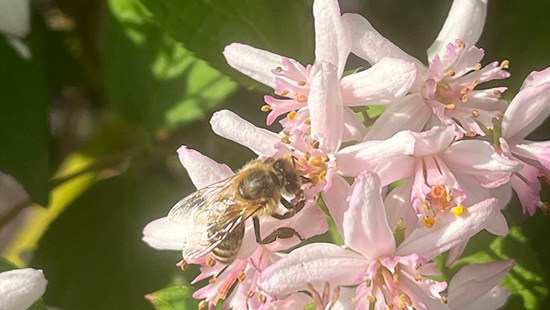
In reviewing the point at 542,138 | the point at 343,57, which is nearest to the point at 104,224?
the point at 343,57

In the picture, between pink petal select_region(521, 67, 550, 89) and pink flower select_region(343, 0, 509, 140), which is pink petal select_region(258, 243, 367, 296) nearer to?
pink flower select_region(343, 0, 509, 140)

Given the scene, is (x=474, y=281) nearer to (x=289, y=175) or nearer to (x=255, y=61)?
(x=289, y=175)

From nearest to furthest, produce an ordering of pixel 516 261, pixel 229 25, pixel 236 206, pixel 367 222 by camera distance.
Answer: pixel 367 222 → pixel 236 206 → pixel 516 261 → pixel 229 25

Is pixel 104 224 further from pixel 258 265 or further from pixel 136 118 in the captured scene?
pixel 258 265

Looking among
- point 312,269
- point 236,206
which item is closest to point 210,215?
point 236,206

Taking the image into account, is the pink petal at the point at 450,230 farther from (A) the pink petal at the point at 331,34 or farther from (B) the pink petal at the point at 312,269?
(A) the pink petal at the point at 331,34

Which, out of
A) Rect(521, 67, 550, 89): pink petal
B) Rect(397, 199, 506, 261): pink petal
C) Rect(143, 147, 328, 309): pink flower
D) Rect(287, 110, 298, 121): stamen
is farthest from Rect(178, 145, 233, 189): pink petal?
Rect(521, 67, 550, 89): pink petal

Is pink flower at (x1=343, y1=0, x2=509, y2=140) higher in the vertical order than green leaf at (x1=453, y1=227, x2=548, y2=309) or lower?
higher
